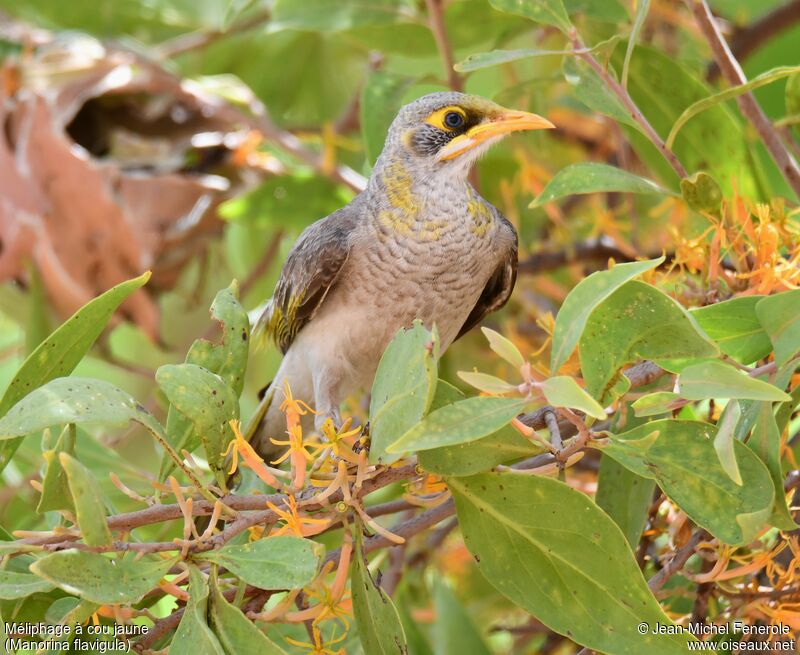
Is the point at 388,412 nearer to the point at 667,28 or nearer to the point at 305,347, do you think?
the point at 305,347

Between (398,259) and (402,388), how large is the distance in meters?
1.05

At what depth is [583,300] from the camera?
1550 mm

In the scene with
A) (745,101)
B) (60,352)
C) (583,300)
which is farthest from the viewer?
(745,101)

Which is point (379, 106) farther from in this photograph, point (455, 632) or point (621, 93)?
point (455, 632)

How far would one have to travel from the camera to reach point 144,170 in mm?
3670

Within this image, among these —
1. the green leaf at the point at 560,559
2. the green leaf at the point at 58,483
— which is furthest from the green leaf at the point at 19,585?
the green leaf at the point at 560,559

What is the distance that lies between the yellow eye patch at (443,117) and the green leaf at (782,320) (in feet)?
4.09

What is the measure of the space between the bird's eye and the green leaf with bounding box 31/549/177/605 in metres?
1.52

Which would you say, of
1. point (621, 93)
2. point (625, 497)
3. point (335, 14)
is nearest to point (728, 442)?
point (625, 497)

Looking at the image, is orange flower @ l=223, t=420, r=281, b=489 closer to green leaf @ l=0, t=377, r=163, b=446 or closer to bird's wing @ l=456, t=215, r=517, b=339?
green leaf @ l=0, t=377, r=163, b=446

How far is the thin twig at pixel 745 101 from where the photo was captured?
221cm

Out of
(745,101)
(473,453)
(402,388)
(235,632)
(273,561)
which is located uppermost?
(745,101)

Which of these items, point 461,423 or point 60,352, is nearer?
point 461,423

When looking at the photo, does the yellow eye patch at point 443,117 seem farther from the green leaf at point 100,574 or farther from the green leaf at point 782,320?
the green leaf at point 100,574
